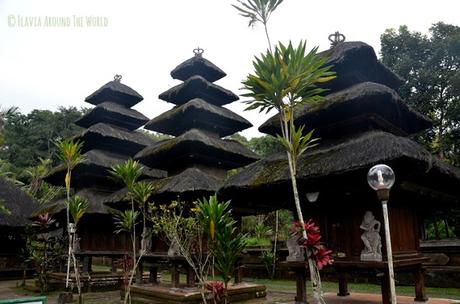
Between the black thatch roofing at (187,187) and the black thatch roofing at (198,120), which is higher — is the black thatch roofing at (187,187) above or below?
below

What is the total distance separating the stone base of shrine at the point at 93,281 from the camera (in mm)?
15406

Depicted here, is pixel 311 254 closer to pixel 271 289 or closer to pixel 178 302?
pixel 178 302

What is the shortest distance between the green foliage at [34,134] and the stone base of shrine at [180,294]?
2971cm

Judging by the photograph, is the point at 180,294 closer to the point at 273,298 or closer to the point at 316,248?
the point at 273,298

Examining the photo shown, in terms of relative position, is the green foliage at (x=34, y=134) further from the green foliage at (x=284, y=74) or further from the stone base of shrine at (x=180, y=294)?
the green foliage at (x=284, y=74)

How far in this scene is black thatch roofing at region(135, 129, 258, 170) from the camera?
14125 mm

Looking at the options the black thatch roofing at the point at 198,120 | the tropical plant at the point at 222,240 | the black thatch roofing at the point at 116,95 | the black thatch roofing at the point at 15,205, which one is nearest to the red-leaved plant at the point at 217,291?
the tropical plant at the point at 222,240

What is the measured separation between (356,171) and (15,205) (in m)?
22.0

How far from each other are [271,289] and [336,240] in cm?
598

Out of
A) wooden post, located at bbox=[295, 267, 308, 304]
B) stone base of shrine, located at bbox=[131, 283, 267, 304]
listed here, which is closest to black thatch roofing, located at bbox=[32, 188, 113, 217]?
stone base of shrine, located at bbox=[131, 283, 267, 304]

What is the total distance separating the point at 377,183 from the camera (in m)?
5.86

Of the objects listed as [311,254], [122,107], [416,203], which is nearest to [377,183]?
[311,254]

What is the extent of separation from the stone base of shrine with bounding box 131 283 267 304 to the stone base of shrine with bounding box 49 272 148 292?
9.15 feet

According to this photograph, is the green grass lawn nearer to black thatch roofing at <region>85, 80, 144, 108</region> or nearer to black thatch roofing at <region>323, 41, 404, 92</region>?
black thatch roofing at <region>323, 41, 404, 92</region>
